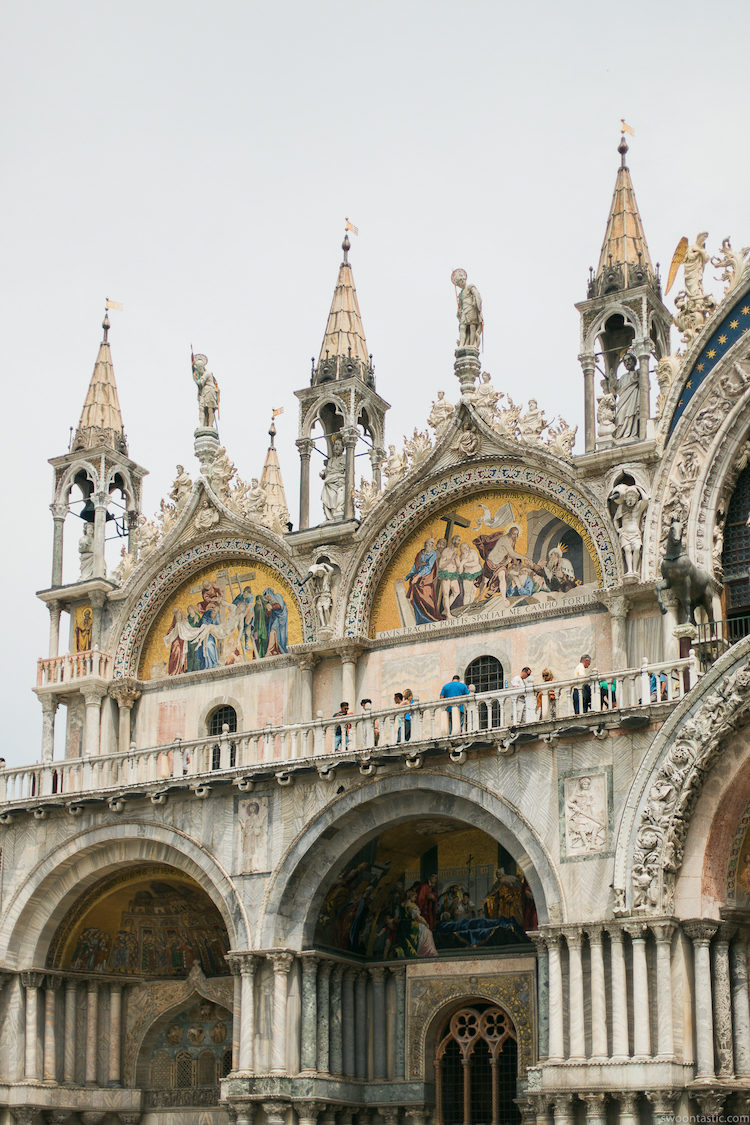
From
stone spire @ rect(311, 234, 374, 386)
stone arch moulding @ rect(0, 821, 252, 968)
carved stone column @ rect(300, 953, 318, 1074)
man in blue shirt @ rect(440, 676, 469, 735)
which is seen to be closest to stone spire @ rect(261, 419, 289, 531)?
stone spire @ rect(311, 234, 374, 386)

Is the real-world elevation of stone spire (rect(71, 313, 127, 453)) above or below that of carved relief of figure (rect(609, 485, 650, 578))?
above

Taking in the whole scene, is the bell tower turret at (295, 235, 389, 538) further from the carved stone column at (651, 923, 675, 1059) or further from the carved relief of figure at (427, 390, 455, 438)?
the carved stone column at (651, 923, 675, 1059)

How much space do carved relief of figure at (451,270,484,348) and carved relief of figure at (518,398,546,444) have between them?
7.02 feet

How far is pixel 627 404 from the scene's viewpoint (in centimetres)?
3083

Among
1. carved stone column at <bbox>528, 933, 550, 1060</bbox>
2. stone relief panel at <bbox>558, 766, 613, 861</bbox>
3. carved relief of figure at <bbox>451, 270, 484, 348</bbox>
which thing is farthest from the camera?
carved relief of figure at <bbox>451, 270, 484, 348</bbox>

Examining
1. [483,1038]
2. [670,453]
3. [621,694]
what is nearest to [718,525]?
[670,453]

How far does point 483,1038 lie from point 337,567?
9.51m

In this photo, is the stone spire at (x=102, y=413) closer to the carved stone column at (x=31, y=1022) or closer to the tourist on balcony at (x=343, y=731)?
the tourist on balcony at (x=343, y=731)

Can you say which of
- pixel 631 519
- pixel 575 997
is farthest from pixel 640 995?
pixel 631 519

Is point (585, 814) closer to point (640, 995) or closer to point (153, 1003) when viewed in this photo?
point (640, 995)

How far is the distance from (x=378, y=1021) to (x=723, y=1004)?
24.7 ft

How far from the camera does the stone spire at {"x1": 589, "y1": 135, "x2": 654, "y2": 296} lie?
31.6 m

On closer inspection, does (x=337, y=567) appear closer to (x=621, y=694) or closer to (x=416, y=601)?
(x=416, y=601)

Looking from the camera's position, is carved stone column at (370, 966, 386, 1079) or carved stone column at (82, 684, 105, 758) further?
carved stone column at (82, 684, 105, 758)
